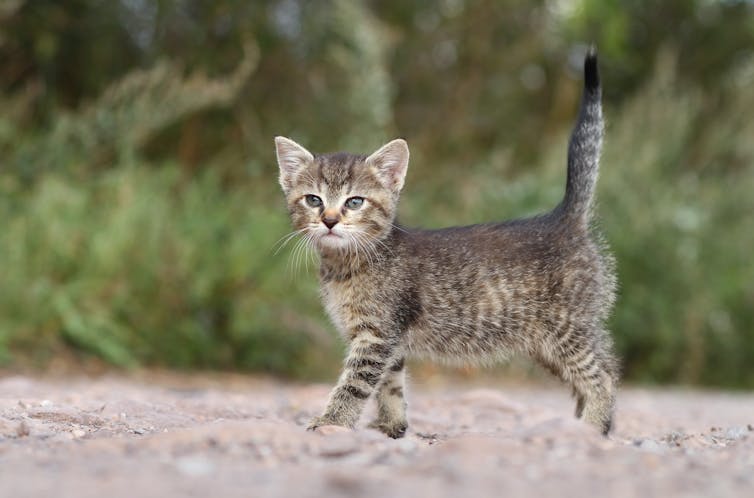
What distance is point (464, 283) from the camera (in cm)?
508

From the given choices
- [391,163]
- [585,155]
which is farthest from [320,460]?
[585,155]

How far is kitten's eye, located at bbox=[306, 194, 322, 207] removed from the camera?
17.0 feet

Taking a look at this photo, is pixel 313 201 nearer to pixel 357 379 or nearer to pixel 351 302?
pixel 351 302

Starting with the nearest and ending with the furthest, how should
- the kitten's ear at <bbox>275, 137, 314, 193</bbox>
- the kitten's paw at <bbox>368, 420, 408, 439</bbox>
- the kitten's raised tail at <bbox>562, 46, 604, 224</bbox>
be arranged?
the kitten's paw at <bbox>368, 420, 408, 439</bbox>
the kitten's raised tail at <bbox>562, 46, 604, 224</bbox>
the kitten's ear at <bbox>275, 137, 314, 193</bbox>

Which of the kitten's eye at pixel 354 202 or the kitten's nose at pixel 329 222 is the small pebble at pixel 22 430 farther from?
the kitten's eye at pixel 354 202

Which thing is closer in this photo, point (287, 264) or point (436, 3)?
point (287, 264)

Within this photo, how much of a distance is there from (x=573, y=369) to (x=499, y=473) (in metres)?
2.27

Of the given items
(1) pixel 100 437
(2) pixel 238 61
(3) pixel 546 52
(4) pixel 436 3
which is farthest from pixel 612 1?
(1) pixel 100 437

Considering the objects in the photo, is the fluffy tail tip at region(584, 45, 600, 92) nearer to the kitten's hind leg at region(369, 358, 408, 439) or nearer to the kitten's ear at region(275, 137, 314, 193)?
the kitten's ear at region(275, 137, 314, 193)

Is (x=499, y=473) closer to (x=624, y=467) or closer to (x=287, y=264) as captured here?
(x=624, y=467)

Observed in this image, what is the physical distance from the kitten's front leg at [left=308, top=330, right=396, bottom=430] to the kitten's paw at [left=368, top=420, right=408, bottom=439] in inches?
10.5

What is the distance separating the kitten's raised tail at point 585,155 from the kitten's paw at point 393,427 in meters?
1.39

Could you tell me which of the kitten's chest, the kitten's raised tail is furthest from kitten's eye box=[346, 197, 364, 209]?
the kitten's raised tail

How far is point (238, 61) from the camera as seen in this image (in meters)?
10.5
